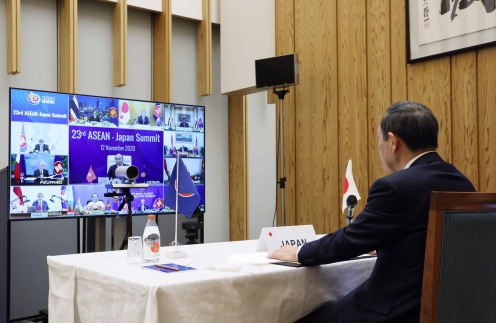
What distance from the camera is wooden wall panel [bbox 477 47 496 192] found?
3021mm

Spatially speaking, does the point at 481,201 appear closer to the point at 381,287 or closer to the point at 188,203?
the point at 381,287

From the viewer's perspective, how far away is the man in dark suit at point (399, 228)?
5.49 feet

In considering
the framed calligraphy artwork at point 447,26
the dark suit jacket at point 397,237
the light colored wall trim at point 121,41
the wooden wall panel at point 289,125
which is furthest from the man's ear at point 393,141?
Result: the light colored wall trim at point 121,41

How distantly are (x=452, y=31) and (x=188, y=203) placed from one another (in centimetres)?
201

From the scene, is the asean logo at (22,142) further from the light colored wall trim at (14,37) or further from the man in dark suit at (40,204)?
the light colored wall trim at (14,37)

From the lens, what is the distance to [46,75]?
4.86 metres

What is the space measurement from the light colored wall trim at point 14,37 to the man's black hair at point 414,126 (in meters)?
3.58

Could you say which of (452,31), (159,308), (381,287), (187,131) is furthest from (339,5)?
(159,308)

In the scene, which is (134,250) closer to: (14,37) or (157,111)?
(157,111)

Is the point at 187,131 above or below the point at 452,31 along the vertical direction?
below

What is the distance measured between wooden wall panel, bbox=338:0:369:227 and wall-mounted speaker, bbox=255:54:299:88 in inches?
14.9

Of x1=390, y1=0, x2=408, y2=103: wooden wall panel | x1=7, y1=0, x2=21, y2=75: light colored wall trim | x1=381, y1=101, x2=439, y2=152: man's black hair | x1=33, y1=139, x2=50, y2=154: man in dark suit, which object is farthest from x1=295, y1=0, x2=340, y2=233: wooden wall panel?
x1=7, y1=0, x2=21, y2=75: light colored wall trim

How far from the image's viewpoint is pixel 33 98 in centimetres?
392

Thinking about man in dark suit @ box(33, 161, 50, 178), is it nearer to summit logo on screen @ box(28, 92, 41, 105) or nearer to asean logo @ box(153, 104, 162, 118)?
summit logo on screen @ box(28, 92, 41, 105)
